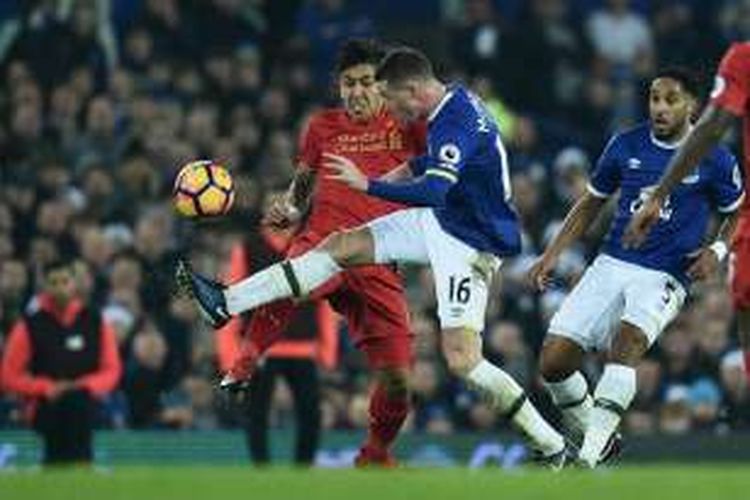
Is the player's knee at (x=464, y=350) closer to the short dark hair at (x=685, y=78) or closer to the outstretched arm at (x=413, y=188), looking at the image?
the outstretched arm at (x=413, y=188)

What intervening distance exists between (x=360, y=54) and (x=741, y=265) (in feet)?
12.3

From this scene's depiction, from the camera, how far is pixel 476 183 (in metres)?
15.7

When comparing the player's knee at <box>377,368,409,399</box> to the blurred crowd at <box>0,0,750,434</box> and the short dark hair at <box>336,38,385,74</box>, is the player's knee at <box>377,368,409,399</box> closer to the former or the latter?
the short dark hair at <box>336,38,385,74</box>

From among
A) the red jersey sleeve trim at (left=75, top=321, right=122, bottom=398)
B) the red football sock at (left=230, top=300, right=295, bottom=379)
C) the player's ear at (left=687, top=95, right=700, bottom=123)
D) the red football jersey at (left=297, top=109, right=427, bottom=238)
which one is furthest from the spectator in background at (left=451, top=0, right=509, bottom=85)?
the player's ear at (left=687, top=95, right=700, bottom=123)

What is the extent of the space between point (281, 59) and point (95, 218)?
4301mm

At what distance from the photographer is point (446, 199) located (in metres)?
15.7

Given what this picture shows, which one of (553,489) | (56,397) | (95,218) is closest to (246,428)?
(56,397)

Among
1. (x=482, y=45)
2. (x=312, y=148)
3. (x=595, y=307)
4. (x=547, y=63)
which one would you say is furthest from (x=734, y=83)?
(x=547, y=63)

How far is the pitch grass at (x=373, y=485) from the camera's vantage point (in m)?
11.0

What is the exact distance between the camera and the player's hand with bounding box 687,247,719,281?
623 inches

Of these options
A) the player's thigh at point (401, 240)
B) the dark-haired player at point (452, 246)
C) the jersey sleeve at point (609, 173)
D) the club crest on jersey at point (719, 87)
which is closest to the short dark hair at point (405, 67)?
the dark-haired player at point (452, 246)

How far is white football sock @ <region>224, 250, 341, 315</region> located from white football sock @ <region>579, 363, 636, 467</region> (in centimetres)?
157

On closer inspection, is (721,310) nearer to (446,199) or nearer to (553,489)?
(446,199)

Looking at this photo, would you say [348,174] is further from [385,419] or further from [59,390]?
[59,390]
